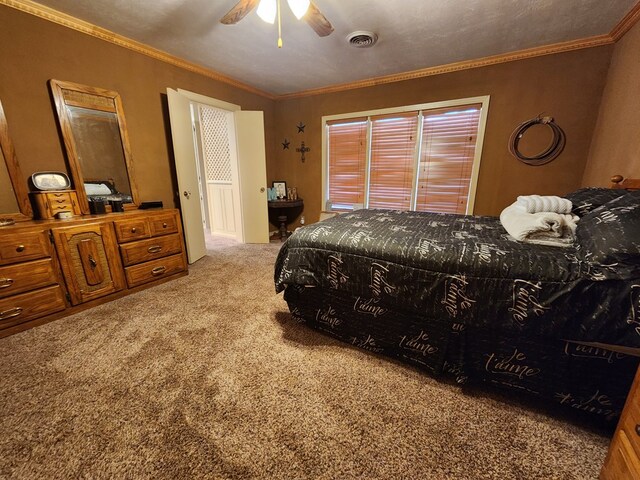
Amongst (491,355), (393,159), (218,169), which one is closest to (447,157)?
(393,159)

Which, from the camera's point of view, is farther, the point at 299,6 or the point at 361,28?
the point at 361,28

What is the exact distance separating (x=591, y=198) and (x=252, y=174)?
13.1 ft

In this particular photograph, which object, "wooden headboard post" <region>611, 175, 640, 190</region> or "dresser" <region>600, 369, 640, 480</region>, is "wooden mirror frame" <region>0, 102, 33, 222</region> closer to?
"dresser" <region>600, 369, 640, 480</region>

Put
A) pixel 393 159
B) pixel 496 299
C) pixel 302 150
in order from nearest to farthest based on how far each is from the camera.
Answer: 1. pixel 496 299
2. pixel 393 159
3. pixel 302 150

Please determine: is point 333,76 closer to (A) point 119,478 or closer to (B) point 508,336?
(B) point 508,336

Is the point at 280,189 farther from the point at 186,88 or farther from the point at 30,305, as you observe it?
the point at 30,305

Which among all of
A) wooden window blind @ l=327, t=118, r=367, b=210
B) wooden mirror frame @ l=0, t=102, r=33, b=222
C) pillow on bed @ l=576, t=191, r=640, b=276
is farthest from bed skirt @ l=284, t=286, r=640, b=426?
wooden window blind @ l=327, t=118, r=367, b=210

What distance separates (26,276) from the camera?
73.4 inches

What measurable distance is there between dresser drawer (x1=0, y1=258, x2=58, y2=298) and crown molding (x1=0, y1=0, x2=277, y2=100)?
206 centimetres

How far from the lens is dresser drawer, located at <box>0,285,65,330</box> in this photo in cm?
181

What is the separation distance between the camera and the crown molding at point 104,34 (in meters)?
2.03

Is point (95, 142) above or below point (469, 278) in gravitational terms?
above

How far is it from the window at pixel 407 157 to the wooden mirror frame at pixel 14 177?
3.58 m

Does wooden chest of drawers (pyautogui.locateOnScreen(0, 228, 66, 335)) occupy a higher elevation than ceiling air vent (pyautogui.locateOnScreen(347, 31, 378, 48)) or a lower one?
lower
